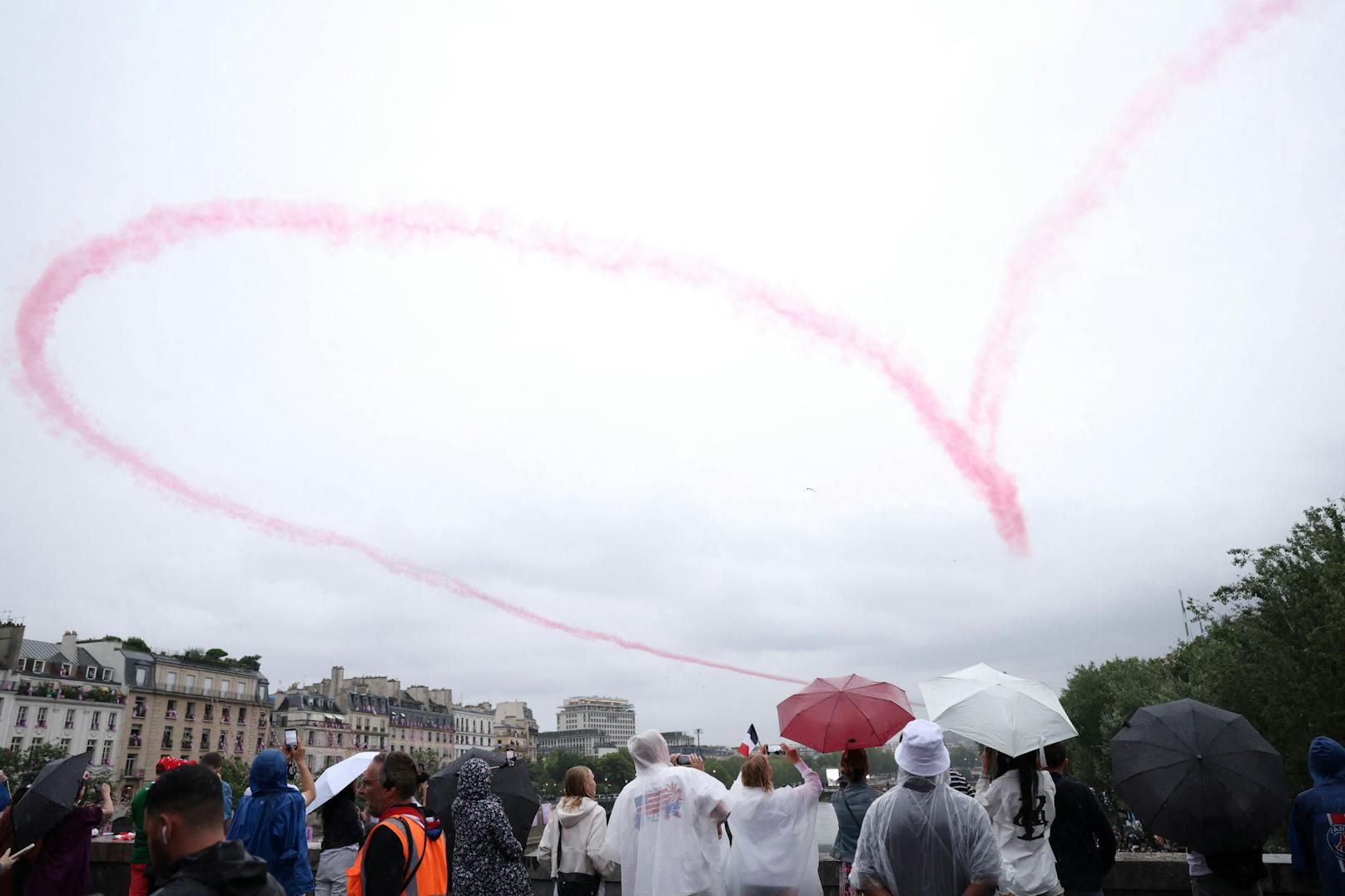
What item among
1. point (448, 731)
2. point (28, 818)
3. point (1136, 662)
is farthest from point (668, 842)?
point (448, 731)

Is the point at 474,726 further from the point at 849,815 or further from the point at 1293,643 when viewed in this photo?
the point at 849,815

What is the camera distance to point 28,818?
8.20 m

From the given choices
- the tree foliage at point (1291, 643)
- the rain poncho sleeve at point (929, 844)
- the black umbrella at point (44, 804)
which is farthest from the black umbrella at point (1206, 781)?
the tree foliage at point (1291, 643)

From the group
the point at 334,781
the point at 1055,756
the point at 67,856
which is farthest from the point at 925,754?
the point at 67,856

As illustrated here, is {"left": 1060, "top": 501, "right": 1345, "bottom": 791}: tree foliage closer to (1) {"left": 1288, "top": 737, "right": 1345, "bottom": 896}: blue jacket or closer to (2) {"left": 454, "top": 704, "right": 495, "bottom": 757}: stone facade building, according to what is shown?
(1) {"left": 1288, "top": 737, "right": 1345, "bottom": 896}: blue jacket

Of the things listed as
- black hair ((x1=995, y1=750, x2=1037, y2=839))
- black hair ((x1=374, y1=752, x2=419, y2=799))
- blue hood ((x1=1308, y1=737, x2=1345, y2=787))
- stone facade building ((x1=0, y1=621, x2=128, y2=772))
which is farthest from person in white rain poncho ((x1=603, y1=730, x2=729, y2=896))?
stone facade building ((x1=0, y1=621, x2=128, y2=772))

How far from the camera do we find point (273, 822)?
23.7 feet

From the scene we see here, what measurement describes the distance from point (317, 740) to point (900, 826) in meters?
115

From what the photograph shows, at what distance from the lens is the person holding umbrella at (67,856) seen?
27.7 feet

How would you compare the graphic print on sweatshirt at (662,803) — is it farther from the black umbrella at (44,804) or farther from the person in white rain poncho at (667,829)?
the black umbrella at (44,804)

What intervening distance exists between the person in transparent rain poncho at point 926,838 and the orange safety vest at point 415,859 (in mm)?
2760

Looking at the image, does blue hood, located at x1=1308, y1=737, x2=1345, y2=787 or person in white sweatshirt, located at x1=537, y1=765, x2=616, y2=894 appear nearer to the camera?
blue hood, located at x1=1308, y1=737, x2=1345, y2=787

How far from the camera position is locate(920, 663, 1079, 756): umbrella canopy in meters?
6.99

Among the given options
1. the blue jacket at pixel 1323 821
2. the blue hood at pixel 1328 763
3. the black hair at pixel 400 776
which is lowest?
the blue jacket at pixel 1323 821
